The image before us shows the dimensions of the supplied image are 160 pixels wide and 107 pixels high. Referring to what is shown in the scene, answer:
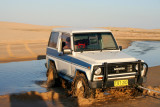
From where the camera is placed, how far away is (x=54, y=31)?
952cm

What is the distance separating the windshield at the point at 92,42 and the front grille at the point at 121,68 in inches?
49.5

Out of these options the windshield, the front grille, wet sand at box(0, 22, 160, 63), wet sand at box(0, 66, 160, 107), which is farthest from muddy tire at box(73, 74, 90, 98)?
wet sand at box(0, 22, 160, 63)

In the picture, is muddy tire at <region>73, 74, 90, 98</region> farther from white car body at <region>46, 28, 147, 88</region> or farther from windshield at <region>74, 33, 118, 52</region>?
windshield at <region>74, 33, 118, 52</region>

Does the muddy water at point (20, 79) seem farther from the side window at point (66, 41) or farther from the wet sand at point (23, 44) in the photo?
the wet sand at point (23, 44)

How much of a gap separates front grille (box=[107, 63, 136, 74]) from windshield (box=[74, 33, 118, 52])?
126 centimetres

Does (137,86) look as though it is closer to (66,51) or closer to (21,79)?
(66,51)

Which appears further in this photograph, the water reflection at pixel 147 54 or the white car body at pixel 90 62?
the water reflection at pixel 147 54

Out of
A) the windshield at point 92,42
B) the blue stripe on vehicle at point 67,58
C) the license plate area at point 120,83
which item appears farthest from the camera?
the windshield at point 92,42

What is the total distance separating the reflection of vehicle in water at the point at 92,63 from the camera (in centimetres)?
667

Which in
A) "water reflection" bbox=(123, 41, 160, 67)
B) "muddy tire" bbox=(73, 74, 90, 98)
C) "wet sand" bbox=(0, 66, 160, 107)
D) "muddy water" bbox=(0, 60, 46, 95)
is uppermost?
"muddy tire" bbox=(73, 74, 90, 98)

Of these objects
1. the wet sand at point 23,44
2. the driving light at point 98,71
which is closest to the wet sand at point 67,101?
the driving light at point 98,71

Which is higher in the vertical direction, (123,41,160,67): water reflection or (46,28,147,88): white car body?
(46,28,147,88): white car body

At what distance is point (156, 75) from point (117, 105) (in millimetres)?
5143

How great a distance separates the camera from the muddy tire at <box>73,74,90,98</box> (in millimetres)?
6812
